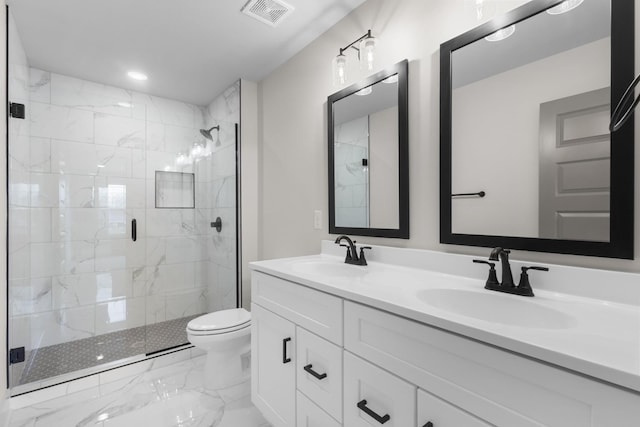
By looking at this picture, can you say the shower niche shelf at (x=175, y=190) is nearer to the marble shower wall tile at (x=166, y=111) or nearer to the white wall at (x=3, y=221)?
the marble shower wall tile at (x=166, y=111)

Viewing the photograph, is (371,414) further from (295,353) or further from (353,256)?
(353,256)

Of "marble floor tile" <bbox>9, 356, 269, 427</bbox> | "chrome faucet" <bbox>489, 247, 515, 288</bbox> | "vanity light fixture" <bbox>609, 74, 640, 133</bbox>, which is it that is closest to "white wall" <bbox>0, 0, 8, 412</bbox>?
"marble floor tile" <bbox>9, 356, 269, 427</bbox>

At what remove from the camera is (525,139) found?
1.10 metres

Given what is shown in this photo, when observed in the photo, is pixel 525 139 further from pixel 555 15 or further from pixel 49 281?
pixel 49 281

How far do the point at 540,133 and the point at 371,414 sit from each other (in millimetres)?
1105

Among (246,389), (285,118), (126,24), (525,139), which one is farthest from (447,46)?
(246,389)

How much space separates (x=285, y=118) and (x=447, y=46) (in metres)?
1.30

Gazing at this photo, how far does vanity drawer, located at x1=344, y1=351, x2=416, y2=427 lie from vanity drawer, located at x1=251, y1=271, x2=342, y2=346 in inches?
4.6

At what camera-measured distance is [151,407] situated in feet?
5.85

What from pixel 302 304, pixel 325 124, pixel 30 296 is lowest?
pixel 30 296

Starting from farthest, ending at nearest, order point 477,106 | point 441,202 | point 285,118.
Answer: point 285,118
point 441,202
point 477,106

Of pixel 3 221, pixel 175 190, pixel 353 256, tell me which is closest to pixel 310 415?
pixel 353 256

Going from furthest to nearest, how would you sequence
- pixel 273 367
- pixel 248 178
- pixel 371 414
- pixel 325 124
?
pixel 248 178 → pixel 325 124 → pixel 273 367 → pixel 371 414

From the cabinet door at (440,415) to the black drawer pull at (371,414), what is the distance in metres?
0.10
